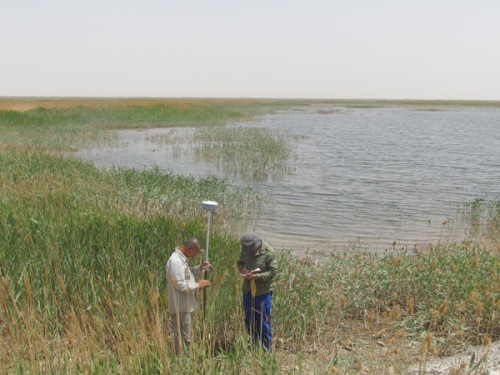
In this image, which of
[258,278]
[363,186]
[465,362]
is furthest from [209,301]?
[363,186]

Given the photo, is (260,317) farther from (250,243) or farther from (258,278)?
(250,243)

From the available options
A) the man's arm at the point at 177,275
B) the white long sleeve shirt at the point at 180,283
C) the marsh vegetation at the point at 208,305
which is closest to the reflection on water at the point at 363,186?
the marsh vegetation at the point at 208,305

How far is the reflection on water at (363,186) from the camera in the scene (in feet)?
38.8

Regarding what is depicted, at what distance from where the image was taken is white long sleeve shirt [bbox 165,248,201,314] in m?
4.79

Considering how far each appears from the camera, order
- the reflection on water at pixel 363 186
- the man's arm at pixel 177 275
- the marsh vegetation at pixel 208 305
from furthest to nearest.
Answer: the reflection on water at pixel 363 186 → the man's arm at pixel 177 275 → the marsh vegetation at pixel 208 305

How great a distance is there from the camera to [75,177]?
1227 centimetres

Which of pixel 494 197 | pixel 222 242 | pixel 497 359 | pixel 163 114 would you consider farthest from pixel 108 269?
pixel 163 114

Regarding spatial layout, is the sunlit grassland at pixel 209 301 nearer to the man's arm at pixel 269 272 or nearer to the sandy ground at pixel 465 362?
the sandy ground at pixel 465 362

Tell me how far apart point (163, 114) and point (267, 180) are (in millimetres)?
29380

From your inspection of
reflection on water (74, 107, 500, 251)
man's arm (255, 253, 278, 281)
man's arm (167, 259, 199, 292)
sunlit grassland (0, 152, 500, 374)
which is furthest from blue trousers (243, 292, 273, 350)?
reflection on water (74, 107, 500, 251)

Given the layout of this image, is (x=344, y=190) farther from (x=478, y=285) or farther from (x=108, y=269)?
(x=108, y=269)

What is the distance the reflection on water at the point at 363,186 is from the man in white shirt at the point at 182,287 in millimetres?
5620

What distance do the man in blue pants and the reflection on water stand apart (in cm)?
488

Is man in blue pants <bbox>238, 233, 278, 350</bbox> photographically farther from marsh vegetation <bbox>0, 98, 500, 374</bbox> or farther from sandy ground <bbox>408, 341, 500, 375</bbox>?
sandy ground <bbox>408, 341, 500, 375</bbox>
